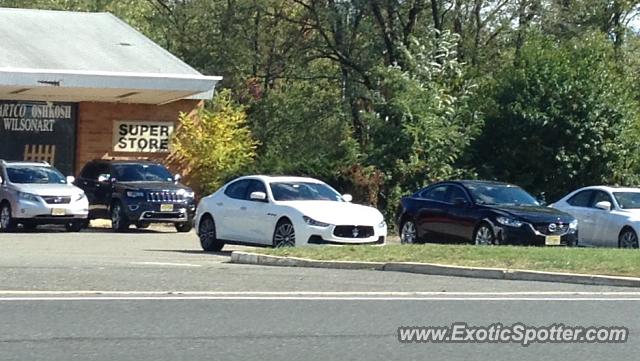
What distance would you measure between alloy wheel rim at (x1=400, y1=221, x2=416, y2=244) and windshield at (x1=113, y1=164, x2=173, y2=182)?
8.49 metres

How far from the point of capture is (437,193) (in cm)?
2478

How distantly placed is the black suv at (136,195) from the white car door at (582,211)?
30.5ft

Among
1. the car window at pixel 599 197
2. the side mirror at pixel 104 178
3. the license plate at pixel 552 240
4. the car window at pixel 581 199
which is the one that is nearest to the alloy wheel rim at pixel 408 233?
the license plate at pixel 552 240

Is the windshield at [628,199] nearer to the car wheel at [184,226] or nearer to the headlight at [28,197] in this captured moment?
the car wheel at [184,226]

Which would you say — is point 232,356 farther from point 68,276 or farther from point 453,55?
point 453,55

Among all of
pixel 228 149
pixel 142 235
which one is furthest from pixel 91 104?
pixel 142 235

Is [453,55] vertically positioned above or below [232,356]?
above

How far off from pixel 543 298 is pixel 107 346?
21.3ft

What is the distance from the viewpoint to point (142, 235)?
29.9m

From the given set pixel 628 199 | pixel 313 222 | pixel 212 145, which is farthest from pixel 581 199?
pixel 212 145

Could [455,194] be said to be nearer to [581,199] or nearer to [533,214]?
[533,214]

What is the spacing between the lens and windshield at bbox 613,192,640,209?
987 inches

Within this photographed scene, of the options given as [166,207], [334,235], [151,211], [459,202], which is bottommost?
[151,211]

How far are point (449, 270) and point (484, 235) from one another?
14.0ft
